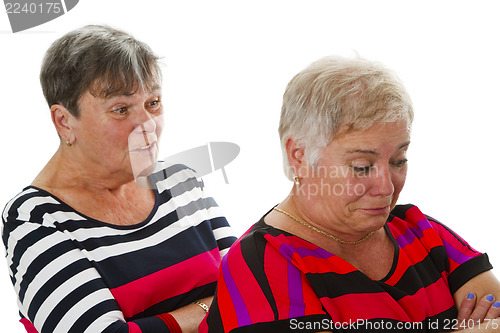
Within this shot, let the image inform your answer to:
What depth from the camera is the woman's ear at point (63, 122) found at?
1863 millimetres

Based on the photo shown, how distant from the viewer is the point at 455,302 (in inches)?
68.6

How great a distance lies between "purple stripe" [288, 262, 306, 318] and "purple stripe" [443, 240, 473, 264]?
492 mm

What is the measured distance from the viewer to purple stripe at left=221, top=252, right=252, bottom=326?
1.54 m

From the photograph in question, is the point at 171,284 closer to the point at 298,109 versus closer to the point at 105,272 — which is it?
the point at 105,272

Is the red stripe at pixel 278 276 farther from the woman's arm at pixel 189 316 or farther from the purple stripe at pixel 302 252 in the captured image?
the woman's arm at pixel 189 316

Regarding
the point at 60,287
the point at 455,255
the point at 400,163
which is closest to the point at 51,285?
the point at 60,287

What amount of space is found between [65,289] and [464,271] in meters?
1.09

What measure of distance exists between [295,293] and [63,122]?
86 cm

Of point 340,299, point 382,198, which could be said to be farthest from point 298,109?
point 340,299

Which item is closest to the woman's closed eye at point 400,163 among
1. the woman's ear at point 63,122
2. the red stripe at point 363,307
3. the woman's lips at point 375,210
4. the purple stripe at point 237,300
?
the woman's lips at point 375,210

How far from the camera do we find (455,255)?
1790 mm

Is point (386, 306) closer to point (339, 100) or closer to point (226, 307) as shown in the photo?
point (226, 307)

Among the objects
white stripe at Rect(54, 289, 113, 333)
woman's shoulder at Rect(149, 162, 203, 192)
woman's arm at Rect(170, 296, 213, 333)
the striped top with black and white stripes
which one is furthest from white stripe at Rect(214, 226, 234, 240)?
white stripe at Rect(54, 289, 113, 333)

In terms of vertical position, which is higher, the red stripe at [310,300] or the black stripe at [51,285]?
the black stripe at [51,285]
